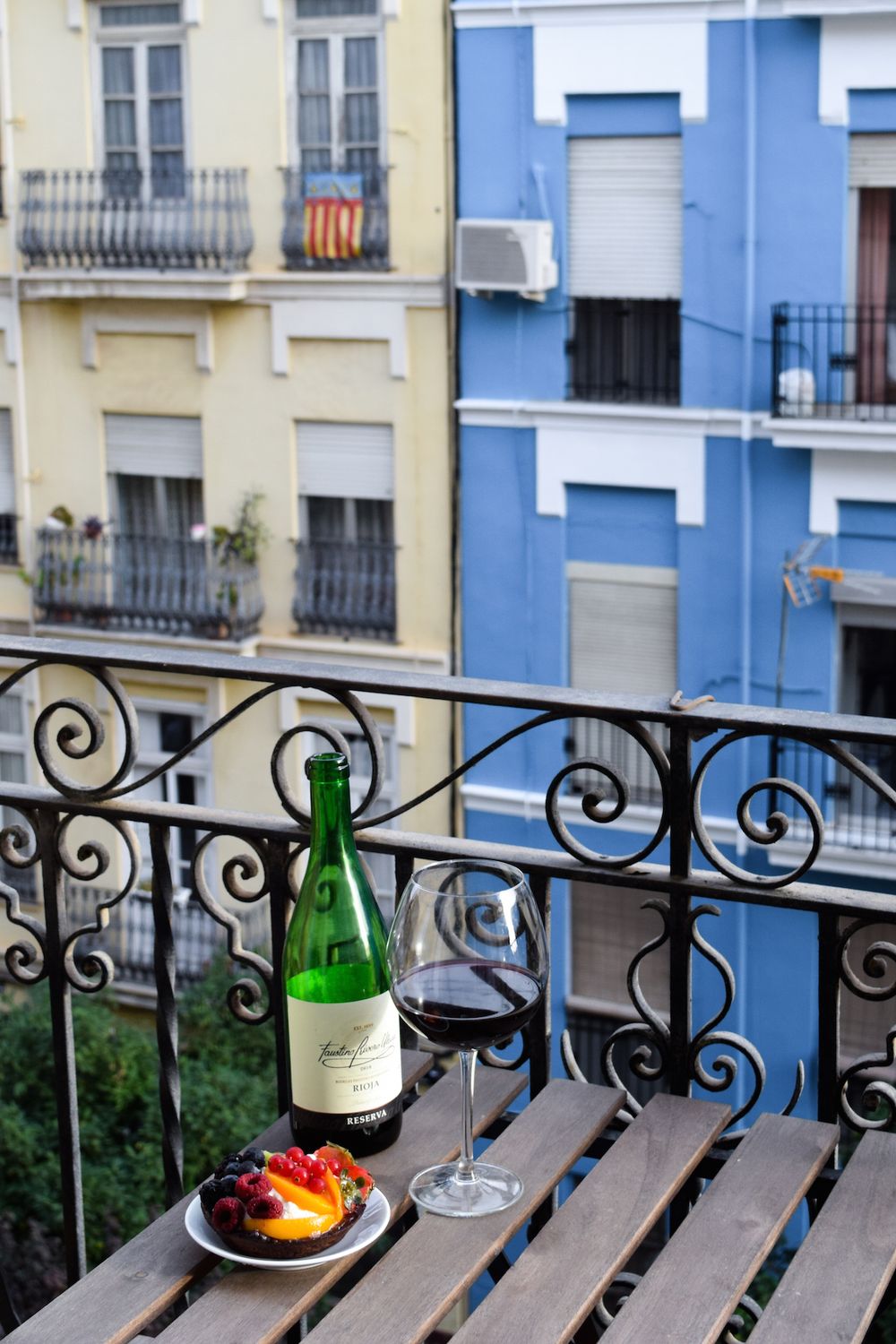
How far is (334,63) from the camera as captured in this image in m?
6.83

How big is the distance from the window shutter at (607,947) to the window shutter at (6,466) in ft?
10.1

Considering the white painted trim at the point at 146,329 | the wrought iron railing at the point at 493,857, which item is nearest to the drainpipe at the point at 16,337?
the white painted trim at the point at 146,329

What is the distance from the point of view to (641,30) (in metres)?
6.04

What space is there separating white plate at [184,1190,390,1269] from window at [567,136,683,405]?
574 centimetres

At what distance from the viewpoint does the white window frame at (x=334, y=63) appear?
6746 millimetres

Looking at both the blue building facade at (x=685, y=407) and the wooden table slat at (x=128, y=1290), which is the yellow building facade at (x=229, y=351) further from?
the wooden table slat at (x=128, y=1290)


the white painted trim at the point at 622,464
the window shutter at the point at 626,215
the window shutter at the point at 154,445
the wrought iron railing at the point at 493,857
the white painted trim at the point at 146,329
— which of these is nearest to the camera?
the wrought iron railing at the point at 493,857

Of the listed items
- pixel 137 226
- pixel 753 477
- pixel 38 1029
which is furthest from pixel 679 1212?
pixel 137 226

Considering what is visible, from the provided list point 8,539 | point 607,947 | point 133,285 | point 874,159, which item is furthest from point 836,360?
point 8,539

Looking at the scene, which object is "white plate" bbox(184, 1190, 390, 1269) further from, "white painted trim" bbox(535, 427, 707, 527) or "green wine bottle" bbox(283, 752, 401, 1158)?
"white painted trim" bbox(535, 427, 707, 527)

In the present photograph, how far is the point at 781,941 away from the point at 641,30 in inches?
131

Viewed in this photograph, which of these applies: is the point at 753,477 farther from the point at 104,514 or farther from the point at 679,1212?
the point at 679,1212

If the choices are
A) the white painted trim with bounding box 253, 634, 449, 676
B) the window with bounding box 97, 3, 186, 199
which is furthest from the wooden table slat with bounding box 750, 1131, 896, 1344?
the window with bounding box 97, 3, 186, 199

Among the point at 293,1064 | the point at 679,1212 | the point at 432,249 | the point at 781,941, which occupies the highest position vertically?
the point at 432,249
